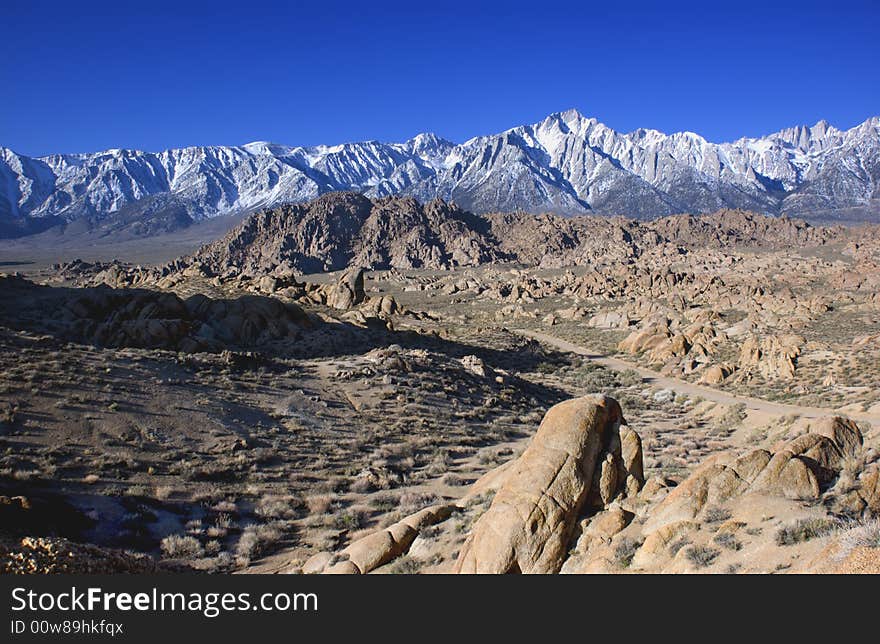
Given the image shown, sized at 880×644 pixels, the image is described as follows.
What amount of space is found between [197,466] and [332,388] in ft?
35.2

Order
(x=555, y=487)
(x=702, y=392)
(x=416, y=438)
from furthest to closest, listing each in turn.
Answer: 1. (x=702, y=392)
2. (x=416, y=438)
3. (x=555, y=487)

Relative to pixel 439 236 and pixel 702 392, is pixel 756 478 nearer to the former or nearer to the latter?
pixel 702 392

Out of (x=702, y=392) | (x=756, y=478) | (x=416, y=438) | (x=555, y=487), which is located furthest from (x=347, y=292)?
(x=756, y=478)

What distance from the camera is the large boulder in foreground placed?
8.30 meters

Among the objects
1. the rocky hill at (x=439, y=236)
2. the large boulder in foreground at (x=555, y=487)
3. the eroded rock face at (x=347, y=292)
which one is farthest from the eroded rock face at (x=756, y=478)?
the rocky hill at (x=439, y=236)

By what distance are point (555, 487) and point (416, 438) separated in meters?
12.3

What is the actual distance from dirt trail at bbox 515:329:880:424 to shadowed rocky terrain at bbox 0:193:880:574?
260 mm

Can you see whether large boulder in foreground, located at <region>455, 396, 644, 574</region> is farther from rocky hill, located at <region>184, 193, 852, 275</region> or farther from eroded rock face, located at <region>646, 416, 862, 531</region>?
rocky hill, located at <region>184, 193, 852, 275</region>

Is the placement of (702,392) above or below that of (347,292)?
below

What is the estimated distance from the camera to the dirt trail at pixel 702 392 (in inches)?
919

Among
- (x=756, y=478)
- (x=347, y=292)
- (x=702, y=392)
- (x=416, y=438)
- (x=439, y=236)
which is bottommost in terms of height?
(x=702, y=392)

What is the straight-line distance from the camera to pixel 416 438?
819 inches

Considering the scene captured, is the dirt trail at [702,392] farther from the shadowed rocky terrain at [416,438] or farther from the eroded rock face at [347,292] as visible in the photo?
the eroded rock face at [347,292]

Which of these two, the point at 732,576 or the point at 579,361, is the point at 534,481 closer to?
the point at 732,576
